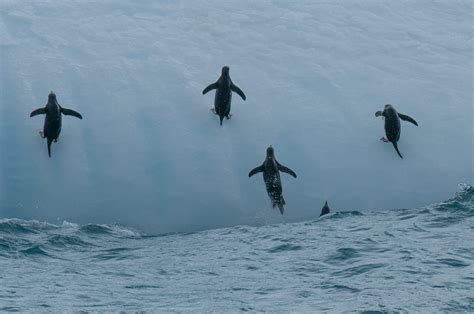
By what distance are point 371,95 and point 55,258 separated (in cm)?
423

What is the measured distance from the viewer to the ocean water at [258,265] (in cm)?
834

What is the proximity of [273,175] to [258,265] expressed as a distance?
4.53 feet

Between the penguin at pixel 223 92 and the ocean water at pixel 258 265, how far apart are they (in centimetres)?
146

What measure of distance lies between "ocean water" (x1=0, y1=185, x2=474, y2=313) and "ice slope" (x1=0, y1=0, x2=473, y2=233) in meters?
0.25

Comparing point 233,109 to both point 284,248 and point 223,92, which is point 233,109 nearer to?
point 223,92

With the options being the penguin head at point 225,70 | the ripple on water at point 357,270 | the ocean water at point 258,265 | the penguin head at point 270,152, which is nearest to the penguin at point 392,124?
the ocean water at point 258,265

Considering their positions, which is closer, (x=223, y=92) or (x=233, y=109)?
(x=223, y=92)

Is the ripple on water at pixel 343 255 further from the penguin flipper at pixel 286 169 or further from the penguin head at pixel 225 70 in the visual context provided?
the penguin head at pixel 225 70

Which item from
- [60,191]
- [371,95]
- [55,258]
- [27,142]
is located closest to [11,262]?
[55,258]

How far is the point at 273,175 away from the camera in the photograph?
10.5m

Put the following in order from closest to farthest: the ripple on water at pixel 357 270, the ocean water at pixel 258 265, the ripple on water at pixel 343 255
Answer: the ocean water at pixel 258 265 < the ripple on water at pixel 357 270 < the ripple on water at pixel 343 255

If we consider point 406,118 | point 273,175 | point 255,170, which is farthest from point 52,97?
point 406,118

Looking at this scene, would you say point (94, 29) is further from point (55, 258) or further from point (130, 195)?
point (55, 258)

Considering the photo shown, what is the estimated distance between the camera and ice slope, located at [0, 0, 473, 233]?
1062 cm
